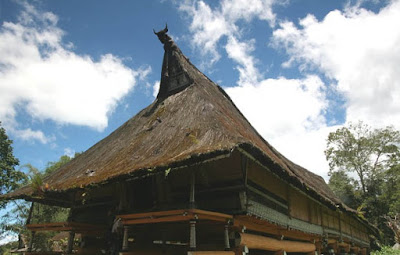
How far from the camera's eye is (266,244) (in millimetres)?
7652

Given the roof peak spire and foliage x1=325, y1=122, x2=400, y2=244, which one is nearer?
the roof peak spire

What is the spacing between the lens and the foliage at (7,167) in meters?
26.2

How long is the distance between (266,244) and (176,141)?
3.72 m

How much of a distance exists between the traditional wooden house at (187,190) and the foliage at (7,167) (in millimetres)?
20256

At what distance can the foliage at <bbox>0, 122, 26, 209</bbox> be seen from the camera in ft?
86.0

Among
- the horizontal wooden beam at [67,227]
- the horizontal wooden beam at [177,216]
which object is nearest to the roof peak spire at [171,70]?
the horizontal wooden beam at [67,227]

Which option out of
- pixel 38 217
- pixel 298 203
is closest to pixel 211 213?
pixel 298 203

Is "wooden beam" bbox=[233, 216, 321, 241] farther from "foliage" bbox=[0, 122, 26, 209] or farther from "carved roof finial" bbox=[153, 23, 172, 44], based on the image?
"foliage" bbox=[0, 122, 26, 209]

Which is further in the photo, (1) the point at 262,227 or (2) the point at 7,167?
(2) the point at 7,167

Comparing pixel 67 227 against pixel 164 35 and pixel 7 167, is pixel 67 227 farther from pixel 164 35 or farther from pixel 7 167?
pixel 7 167

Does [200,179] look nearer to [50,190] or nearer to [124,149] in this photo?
[124,149]

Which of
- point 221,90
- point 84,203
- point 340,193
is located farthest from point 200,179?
point 340,193

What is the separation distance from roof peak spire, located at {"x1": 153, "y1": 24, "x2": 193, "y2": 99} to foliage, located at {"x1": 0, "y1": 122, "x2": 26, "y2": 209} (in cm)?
2270

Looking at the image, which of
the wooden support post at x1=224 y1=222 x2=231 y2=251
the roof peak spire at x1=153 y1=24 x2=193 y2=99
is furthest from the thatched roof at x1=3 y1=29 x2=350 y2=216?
the wooden support post at x1=224 y1=222 x2=231 y2=251
